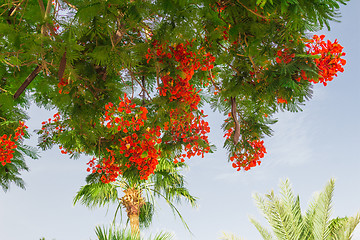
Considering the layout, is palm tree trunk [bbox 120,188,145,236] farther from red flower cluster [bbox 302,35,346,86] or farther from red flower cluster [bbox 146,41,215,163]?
red flower cluster [bbox 302,35,346,86]

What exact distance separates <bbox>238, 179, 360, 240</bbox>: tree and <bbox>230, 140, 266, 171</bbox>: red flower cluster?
105 centimetres

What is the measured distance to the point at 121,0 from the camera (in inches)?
103

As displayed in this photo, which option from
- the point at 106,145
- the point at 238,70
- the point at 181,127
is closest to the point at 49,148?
the point at 106,145

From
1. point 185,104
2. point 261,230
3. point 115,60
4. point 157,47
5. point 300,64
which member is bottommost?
point 261,230

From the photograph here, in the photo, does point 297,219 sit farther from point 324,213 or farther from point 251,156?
point 251,156

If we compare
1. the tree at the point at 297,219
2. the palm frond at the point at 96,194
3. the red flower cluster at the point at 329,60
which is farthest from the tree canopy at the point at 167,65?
the palm frond at the point at 96,194

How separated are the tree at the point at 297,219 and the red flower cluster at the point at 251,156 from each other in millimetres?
1052

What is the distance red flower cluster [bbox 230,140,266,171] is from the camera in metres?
4.41

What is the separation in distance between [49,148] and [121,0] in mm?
3931

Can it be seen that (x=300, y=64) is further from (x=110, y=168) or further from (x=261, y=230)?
(x=261, y=230)

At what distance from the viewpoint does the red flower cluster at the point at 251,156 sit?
14.5 feet

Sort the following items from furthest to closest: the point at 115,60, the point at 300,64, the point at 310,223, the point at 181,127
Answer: the point at 310,223 < the point at 181,127 < the point at 115,60 < the point at 300,64

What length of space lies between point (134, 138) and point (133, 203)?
18.8 ft

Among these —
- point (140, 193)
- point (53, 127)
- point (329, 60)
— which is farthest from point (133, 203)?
point (329, 60)
